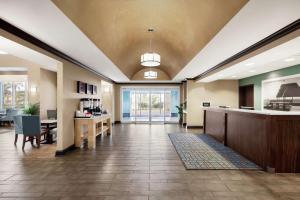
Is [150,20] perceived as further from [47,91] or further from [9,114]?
[9,114]

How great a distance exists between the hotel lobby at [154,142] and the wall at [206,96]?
264cm

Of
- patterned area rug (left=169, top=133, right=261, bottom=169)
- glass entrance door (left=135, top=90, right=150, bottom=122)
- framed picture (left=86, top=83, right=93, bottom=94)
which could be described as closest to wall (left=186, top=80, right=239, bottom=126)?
glass entrance door (left=135, top=90, right=150, bottom=122)

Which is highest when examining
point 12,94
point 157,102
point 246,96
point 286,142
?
point 12,94

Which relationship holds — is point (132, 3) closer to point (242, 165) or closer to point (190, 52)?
point (190, 52)

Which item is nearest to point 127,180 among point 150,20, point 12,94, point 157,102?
point 150,20

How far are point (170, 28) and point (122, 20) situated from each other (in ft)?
4.74

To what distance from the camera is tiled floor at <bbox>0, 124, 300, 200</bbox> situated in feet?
9.93

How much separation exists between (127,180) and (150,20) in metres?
3.96

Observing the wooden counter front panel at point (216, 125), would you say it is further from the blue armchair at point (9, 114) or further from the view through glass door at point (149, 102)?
the blue armchair at point (9, 114)

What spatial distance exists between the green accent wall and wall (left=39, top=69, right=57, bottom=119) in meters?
9.38

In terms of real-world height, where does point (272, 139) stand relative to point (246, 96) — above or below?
below

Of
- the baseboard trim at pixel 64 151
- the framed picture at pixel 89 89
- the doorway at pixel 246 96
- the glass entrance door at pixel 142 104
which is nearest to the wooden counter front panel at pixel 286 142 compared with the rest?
the baseboard trim at pixel 64 151

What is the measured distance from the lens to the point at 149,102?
43.2 ft

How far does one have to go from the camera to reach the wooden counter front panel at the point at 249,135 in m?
4.12
